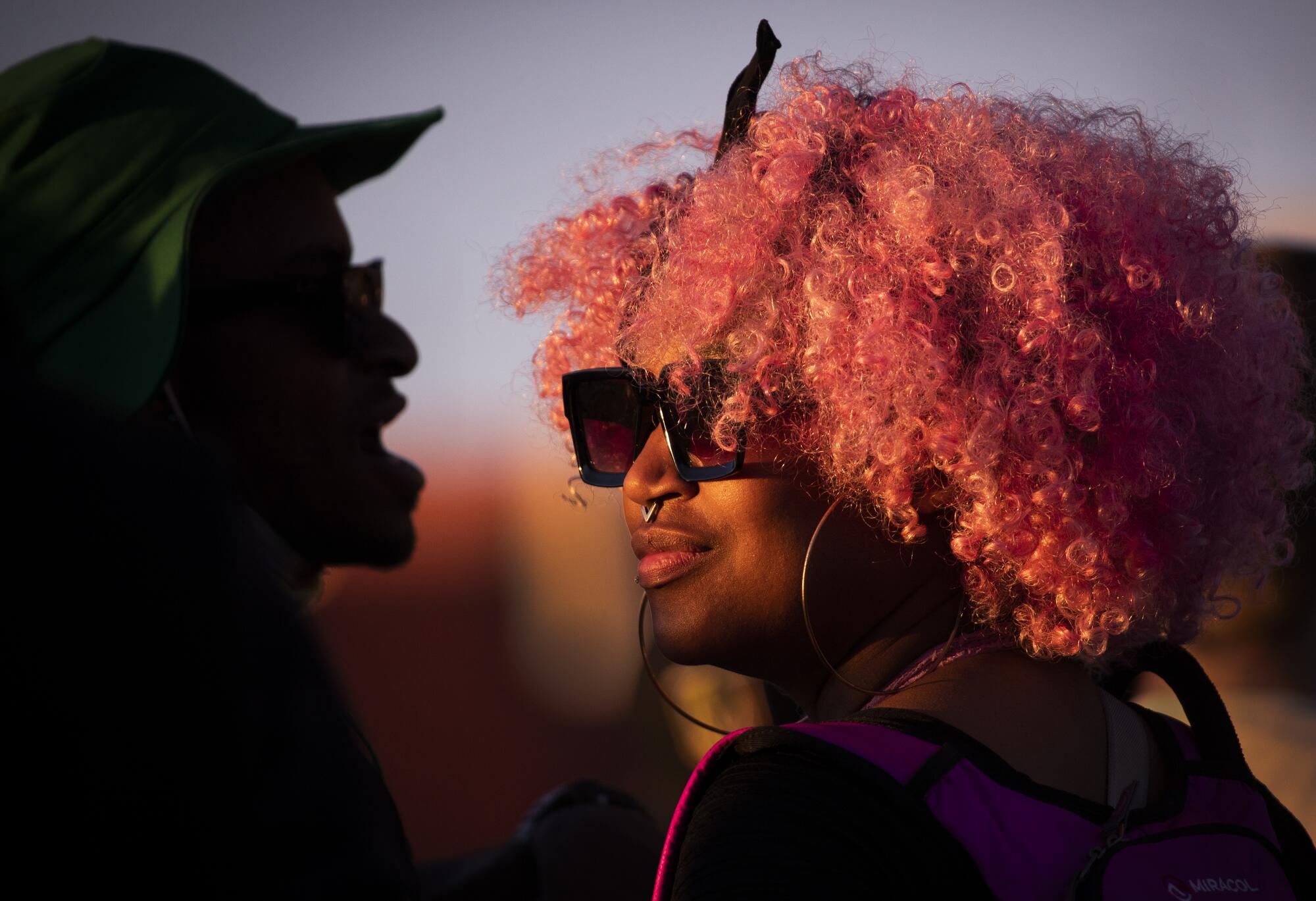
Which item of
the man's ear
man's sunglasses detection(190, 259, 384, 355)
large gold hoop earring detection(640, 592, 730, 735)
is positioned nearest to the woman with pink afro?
the man's ear

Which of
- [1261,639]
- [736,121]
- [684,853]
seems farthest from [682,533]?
[1261,639]

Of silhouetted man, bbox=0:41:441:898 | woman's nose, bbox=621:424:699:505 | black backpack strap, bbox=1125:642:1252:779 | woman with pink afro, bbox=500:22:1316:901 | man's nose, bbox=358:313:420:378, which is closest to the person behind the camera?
silhouetted man, bbox=0:41:441:898

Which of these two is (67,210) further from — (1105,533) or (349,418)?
(1105,533)

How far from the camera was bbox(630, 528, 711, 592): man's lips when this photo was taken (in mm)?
2107

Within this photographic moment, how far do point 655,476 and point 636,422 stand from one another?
150mm

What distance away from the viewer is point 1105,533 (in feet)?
6.55

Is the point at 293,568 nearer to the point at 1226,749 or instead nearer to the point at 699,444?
the point at 699,444

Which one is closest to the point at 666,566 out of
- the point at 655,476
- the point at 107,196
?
the point at 655,476

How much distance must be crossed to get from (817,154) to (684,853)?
131 centimetres

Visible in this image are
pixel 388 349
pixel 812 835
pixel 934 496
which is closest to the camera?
pixel 812 835

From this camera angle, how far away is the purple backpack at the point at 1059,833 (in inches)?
61.1

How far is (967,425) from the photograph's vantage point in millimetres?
1972

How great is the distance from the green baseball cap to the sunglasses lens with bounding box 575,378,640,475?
0.85m

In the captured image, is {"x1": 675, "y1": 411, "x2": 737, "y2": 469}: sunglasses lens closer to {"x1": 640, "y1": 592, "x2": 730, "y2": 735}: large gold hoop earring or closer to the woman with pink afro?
the woman with pink afro
